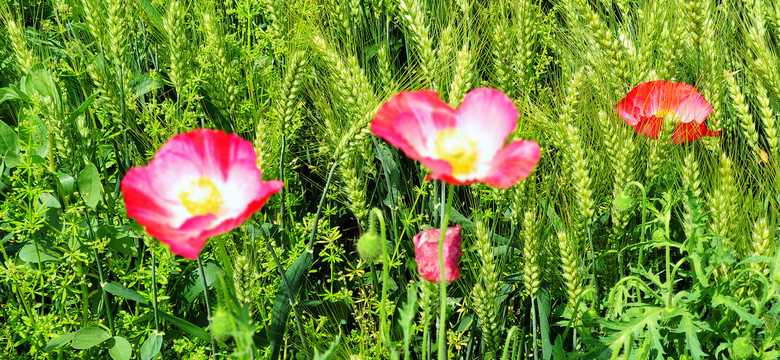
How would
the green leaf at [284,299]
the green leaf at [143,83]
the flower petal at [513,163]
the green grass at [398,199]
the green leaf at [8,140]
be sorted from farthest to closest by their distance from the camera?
1. the green leaf at [143,83]
2. the green leaf at [8,140]
3. the green leaf at [284,299]
4. the green grass at [398,199]
5. the flower petal at [513,163]

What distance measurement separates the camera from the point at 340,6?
186cm

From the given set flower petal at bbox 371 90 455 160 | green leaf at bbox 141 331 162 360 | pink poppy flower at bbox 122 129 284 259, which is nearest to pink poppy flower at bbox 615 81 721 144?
flower petal at bbox 371 90 455 160

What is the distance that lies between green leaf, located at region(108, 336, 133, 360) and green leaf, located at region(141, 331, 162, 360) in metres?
0.04

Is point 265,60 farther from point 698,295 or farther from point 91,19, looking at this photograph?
point 698,295

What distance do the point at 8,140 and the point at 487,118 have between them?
121 centimetres

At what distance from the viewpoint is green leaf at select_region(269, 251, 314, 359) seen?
1.57 metres

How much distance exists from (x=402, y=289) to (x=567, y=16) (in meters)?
0.88

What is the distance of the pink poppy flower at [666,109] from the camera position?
1600 mm

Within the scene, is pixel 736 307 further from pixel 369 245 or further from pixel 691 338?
pixel 369 245

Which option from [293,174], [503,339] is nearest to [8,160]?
[293,174]

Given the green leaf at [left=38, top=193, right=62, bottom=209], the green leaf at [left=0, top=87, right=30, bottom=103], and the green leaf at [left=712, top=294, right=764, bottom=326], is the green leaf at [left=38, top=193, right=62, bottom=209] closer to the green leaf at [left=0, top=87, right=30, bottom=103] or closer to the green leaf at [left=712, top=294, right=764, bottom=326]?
the green leaf at [left=0, top=87, right=30, bottom=103]

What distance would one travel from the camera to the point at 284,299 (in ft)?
5.24

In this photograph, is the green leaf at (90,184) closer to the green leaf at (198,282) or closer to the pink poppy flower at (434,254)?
the green leaf at (198,282)

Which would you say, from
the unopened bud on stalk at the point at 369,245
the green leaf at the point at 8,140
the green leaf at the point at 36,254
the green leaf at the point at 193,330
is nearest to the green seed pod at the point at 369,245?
the unopened bud on stalk at the point at 369,245
